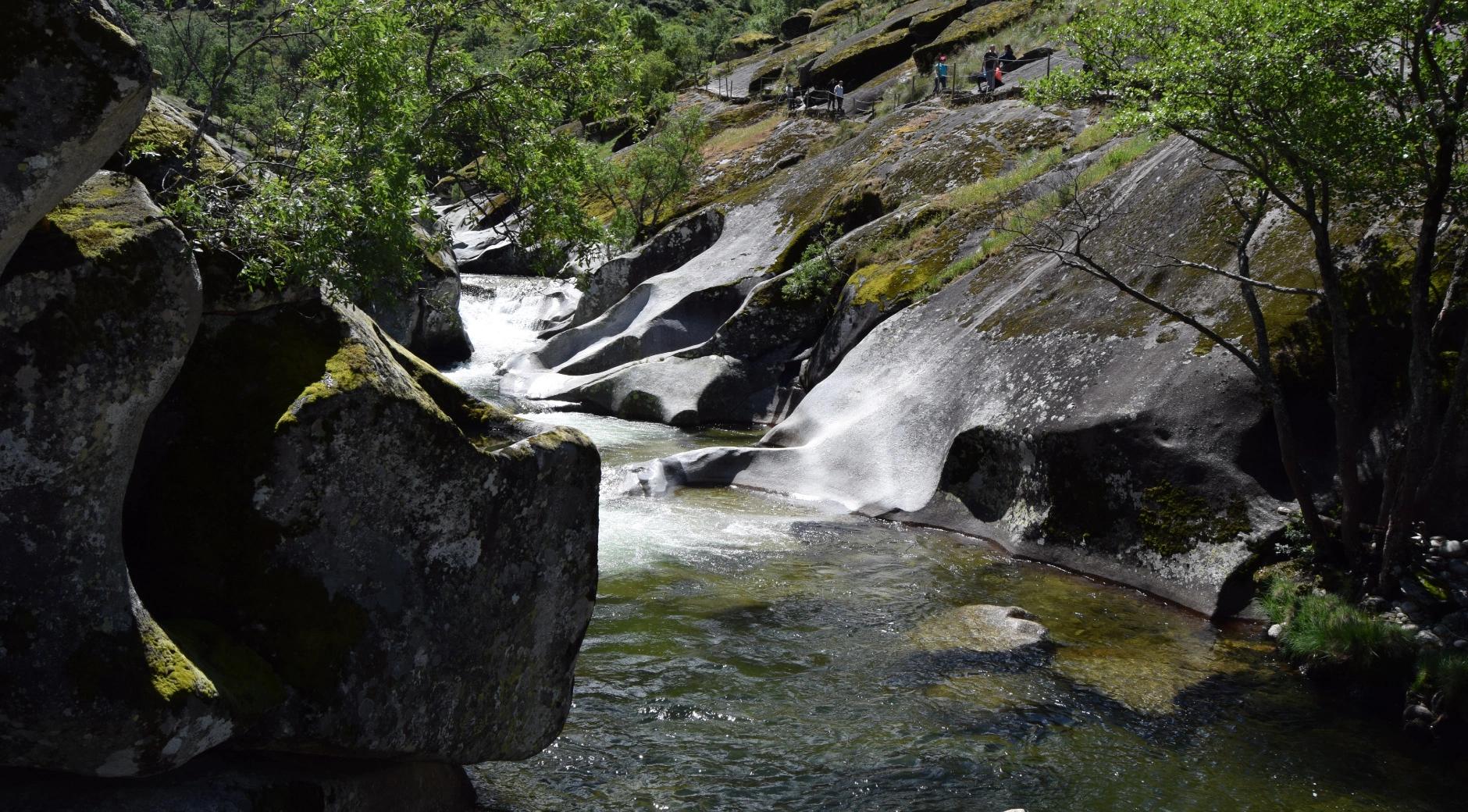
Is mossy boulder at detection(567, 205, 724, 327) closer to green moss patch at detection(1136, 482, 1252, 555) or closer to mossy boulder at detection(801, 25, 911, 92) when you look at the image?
green moss patch at detection(1136, 482, 1252, 555)

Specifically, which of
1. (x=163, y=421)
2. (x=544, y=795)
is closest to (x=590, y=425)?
(x=544, y=795)

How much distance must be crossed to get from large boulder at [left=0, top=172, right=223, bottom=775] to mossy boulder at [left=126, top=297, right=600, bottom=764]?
0.73 meters

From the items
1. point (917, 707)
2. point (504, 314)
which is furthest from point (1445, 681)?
point (504, 314)

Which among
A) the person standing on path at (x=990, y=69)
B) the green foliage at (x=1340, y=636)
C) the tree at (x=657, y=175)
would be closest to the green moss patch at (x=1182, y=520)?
the green foliage at (x=1340, y=636)

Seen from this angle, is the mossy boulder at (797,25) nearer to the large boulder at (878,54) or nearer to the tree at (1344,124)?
the large boulder at (878,54)

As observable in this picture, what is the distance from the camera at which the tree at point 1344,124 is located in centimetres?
1062

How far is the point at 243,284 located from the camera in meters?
6.45

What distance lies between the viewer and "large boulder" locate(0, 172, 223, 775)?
477 cm

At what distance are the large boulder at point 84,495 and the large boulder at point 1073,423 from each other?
11690 mm

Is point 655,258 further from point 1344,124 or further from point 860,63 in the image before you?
point 860,63

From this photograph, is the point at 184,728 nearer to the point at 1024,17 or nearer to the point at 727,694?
the point at 727,694

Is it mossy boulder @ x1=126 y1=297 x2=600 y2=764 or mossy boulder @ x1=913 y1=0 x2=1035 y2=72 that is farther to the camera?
mossy boulder @ x1=913 y1=0 x2=1035 y2=72

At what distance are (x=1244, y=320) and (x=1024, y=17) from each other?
40.7 metres

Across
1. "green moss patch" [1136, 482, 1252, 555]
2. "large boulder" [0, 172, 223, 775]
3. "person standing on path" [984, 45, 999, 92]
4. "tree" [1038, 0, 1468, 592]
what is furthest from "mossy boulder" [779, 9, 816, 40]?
"large boulder" [0, 172, 223, 775]
